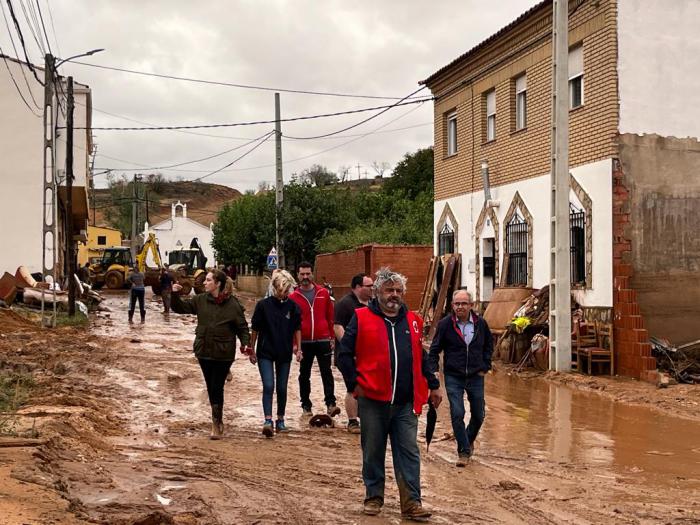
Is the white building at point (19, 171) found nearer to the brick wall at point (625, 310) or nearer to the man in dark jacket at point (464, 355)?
the brick wall at point (625, 310)

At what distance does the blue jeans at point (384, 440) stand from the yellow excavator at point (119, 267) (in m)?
43.5

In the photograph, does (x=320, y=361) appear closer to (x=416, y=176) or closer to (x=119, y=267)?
(x=119, y=267)

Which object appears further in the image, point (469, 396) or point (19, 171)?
point (19, 171)

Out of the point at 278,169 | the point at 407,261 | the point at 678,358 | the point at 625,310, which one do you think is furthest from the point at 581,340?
the point at 278,169

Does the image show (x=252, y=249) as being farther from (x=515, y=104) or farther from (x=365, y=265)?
(x=515, y=104)

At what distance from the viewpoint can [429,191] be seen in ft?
209

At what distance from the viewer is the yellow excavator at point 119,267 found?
164 ft

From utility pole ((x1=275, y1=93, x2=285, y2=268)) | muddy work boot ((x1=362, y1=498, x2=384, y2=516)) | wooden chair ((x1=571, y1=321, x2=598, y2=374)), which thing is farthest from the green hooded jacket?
utility pole ((x1=275, y1=93, x2=285, y2=268))

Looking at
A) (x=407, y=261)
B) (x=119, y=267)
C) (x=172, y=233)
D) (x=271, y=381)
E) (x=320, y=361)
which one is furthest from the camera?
(x=172, y=233)

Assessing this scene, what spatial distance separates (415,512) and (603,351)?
10830 millimetres

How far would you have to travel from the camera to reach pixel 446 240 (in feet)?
86.9

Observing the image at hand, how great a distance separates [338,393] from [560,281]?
4.96 m

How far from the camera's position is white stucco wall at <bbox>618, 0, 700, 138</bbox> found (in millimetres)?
17453

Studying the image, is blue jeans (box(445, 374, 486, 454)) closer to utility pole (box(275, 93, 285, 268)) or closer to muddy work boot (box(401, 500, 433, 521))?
→ muddy work boot (box(401, 500, 433, 521))
